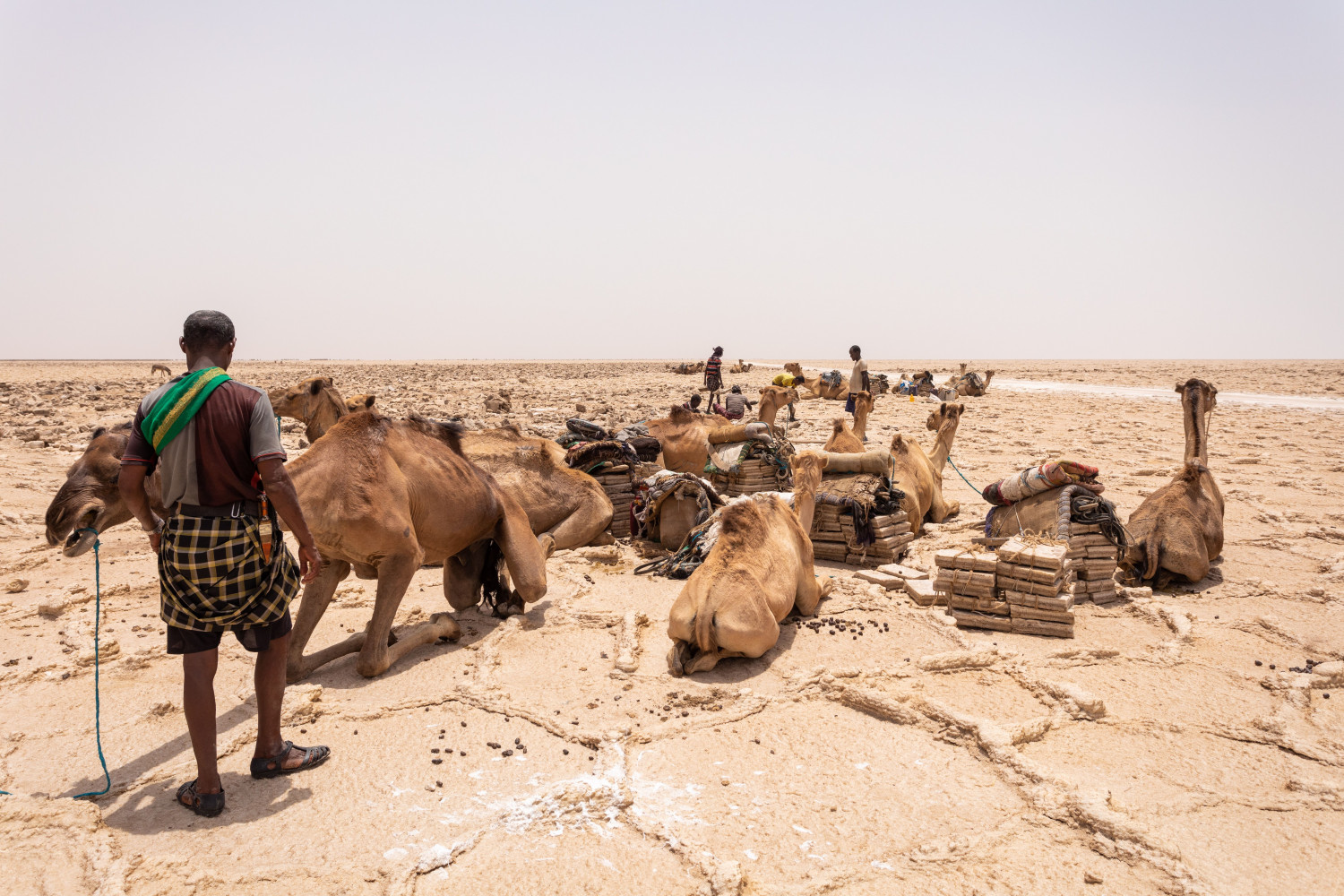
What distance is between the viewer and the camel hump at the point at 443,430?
22.4 feet

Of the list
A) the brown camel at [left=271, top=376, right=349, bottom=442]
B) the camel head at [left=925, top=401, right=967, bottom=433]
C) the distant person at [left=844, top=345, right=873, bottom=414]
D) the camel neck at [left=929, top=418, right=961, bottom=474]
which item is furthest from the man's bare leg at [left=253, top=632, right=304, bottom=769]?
the distant person at [left=844, top=345, right=873, bottom=414]

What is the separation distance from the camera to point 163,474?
12.6 ft

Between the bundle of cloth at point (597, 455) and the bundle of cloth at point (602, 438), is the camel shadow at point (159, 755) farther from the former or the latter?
the bundle of cloth at point (602, 438)

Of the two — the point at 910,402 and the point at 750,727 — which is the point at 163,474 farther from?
the point at 910,402

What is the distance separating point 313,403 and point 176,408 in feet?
11.5

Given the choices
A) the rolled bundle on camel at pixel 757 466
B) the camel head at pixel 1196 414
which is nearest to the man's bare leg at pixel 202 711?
the rolled bundle on camel at pixel 757 466

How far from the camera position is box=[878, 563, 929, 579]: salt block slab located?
8.24 metres

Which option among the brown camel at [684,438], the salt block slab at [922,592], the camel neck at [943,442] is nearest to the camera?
the salt block slab at [922,592]

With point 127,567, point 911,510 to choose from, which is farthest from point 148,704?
point 911,510

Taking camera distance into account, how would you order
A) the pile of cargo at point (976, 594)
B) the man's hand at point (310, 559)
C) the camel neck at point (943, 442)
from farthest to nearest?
1. the camel neck at point (943, 442)
2. the pile of cargo at point (976, 594)
3. the man's hand at point (310, 559)

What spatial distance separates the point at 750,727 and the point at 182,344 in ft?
13.1

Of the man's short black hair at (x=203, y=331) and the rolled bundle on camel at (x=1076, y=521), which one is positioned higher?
the man's short black hair at (x=203, y=331)

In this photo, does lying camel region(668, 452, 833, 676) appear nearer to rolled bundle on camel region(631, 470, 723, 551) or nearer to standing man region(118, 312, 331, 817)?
rolled bundle on camel region(631, 470, 723, 551)

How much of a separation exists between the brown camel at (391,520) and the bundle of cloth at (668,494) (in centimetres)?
256
